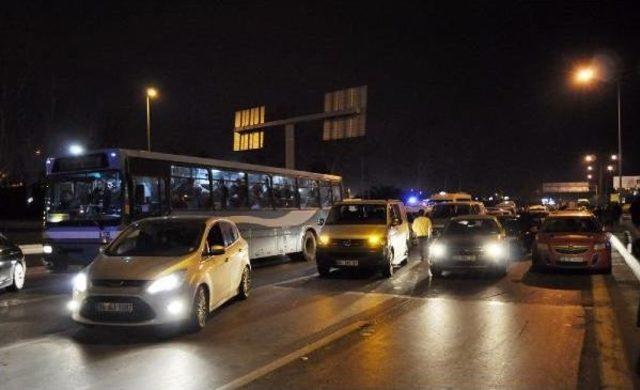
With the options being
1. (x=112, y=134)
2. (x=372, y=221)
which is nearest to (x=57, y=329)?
(x=372, y=221)

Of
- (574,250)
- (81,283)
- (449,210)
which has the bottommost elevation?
(574,250)

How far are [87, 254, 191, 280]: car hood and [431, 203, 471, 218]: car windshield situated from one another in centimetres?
1654

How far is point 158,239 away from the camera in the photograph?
10797 mm

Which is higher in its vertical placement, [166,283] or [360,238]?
[360,238]

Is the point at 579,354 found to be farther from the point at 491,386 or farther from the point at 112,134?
the point at 112,134

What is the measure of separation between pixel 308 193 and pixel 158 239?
12824 mm

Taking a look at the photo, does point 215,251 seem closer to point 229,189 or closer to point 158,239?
point 158,239

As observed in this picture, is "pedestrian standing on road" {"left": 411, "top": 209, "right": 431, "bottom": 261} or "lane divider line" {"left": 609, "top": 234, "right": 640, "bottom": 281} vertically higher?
"pedestrian standing on road" {"left": 411, "top": 209, "right": 431, "bottom": 261}

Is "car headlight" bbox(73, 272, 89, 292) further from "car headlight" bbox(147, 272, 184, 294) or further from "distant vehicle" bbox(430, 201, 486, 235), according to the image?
"distant vehicle" bbox(430, 201, 486, 235)

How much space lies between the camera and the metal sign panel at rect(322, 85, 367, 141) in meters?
30.6

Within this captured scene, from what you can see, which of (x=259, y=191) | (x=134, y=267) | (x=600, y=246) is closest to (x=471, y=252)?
(x=600, y=246)

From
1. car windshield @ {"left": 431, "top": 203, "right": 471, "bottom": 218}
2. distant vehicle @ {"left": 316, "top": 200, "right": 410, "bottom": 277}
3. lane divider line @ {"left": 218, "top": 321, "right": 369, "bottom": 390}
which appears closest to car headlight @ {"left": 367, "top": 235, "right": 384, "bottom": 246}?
distant vehicle @ {"left": 316, "top": 200, "right": 410, "bottom": 277}

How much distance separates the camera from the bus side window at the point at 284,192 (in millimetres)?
21078

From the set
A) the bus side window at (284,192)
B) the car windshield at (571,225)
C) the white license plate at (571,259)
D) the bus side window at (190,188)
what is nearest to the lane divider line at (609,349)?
the white license plate at (571,259)
